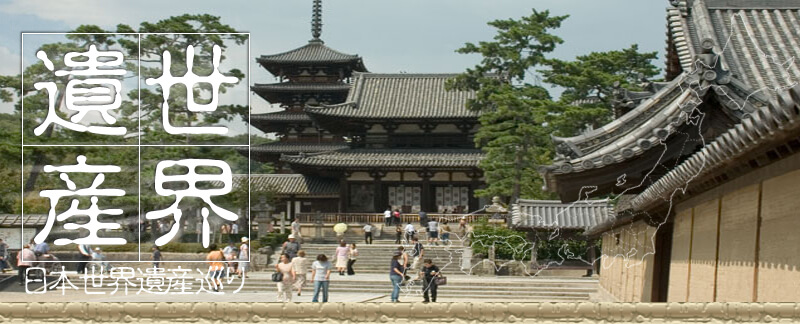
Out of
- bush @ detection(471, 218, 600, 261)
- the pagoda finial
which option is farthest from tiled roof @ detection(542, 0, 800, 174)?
the pagoda finial

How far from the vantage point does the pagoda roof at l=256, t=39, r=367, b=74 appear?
56188 mm

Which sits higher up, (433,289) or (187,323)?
(187,323)

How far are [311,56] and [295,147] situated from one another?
5621mm

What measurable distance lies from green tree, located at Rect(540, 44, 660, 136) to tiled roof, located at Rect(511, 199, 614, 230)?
5352 mm

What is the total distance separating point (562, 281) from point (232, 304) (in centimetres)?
2410

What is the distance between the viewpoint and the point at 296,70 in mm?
57562

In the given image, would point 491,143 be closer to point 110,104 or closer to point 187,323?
point 110,104

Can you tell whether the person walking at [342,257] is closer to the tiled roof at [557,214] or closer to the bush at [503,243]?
the tiled roof at [557,214]

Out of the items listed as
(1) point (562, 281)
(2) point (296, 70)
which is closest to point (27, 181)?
(1) point (562, 281)

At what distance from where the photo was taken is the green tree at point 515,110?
4181cm

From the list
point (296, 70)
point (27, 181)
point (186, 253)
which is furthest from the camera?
point (296, 70)

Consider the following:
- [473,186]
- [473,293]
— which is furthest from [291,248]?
[473,186]

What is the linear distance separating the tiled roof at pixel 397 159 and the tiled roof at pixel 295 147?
4.42 m

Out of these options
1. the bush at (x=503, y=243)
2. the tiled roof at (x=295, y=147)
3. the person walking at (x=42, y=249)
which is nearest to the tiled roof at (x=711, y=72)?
the person walking at (x=42, y=249)
